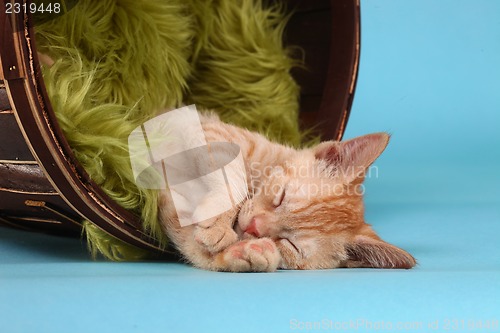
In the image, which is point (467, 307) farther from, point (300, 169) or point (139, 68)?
point (139, 68)

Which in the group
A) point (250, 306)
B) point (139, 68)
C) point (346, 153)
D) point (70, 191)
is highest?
point (139, 68)

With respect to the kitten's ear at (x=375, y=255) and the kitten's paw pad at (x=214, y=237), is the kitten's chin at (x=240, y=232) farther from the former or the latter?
the kitten's ear at (x=375, y=255)

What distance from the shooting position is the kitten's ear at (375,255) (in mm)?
1360

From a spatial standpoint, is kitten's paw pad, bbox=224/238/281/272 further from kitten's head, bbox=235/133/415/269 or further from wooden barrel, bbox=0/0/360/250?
wooden barrel, bbox=0/0/360/250

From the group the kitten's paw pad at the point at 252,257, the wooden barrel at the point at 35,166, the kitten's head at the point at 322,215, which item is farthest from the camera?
the kitten's head at the point at 322,215

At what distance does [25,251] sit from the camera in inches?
63.2

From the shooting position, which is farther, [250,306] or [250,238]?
[250,238]

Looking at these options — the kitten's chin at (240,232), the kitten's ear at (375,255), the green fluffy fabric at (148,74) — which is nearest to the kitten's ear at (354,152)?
the kitten's ear at (375,255)

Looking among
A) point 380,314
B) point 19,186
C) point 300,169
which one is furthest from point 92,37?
point 380,314

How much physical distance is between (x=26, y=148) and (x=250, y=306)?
1.70ft

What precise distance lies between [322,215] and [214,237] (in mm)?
246

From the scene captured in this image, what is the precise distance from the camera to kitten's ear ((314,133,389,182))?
1.45 metres

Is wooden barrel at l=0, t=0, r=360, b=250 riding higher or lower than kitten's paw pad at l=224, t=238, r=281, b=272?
higher

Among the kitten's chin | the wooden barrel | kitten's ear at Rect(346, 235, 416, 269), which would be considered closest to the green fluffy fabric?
the wooden barrel
